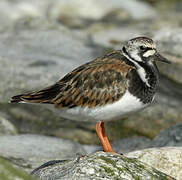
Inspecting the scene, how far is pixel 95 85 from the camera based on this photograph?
659 centimetres

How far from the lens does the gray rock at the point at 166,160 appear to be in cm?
650

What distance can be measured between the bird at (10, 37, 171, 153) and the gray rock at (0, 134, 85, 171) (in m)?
1.36

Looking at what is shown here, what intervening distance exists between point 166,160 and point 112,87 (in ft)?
3.78

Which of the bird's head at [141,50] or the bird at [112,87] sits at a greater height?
the bird's head at [141,50]

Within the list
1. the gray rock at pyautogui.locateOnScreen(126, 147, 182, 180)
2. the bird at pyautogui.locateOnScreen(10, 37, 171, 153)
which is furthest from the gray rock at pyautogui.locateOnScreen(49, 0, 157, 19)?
the gray rock at pyautogui.locateOnScreen(126, 147, 182, 180)

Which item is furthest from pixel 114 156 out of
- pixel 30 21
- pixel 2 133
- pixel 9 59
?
pixel 30 21

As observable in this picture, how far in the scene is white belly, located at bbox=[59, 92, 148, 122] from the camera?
6.33 m

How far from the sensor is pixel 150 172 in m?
5.72

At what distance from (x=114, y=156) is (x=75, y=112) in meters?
1.03

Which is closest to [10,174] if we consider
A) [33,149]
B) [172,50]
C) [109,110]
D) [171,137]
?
[109,110]

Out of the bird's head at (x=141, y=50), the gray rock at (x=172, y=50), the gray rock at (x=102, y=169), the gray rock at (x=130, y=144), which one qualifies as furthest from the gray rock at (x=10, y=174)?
the gray rock at (x=172, y=50)

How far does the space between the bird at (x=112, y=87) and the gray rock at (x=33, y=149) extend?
1.36 m

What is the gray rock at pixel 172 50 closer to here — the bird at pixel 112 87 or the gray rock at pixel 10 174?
the bird at pixel 112 87

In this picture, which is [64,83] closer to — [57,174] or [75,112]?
[75,112]
